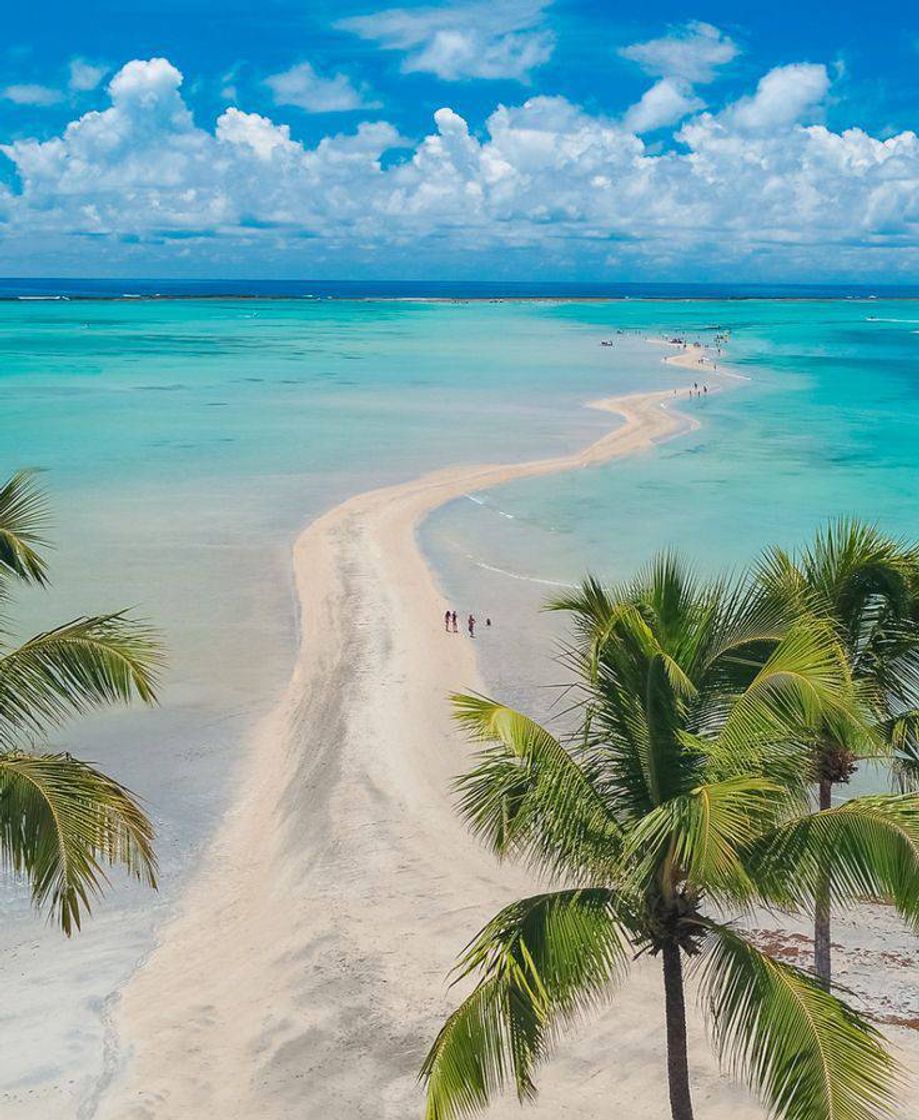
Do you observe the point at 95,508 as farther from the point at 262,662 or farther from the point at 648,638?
the point at 648,638

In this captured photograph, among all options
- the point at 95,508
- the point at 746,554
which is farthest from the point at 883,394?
the point at 95,508

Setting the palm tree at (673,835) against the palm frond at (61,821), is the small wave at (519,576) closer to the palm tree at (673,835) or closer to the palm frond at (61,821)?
the palm tree at (673,835)

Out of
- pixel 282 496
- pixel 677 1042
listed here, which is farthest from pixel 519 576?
pixel 677 1042

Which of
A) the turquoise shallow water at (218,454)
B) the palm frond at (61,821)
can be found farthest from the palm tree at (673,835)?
the turquoise shallow water at (218,454)

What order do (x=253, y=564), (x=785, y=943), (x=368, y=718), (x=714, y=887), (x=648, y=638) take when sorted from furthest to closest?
(x=253, y=564)
(x=368, y=718)
(x=785, y=943)
(x=648, y=638)
(x=714, y=887)

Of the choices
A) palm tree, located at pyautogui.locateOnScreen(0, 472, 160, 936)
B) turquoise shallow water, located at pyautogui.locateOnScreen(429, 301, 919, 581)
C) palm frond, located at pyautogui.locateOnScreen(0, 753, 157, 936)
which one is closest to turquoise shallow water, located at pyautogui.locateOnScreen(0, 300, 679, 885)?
turquoise shallow water, located at pyautogui.locateOnScreen(429, 301, 919, 581)

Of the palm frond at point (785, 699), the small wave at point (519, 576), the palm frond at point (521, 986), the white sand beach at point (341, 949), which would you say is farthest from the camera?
the small wave at point (519, 576)
